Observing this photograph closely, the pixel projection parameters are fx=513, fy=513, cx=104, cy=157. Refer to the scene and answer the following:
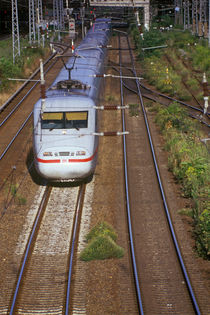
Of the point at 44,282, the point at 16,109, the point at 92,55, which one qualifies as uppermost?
the point at 92,55

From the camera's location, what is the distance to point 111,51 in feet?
166

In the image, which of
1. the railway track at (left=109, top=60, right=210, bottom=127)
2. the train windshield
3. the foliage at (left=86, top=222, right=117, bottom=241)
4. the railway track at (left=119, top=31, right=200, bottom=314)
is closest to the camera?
the railway track at (left=119, top=31, right=200, bottom=314)

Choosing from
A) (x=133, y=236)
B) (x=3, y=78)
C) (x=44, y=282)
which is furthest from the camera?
(x=3, y=78)

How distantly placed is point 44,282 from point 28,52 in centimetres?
3532

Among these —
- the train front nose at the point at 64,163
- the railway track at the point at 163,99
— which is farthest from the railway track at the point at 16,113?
the railway track at the point at 163,99

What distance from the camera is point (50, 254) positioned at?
40.9 feet

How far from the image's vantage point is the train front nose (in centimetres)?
1530

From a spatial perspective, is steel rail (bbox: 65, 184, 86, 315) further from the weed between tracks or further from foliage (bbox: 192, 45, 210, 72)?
foliage (bbox: 192, 45, 210, 72)

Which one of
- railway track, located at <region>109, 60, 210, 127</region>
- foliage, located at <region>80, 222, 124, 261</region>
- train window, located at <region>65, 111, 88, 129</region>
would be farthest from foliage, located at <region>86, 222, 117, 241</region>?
railway track, located at <region>109, 60, 210, 127</region>

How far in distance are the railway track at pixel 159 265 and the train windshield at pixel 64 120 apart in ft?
8.99

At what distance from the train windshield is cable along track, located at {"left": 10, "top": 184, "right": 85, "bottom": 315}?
6.70ft

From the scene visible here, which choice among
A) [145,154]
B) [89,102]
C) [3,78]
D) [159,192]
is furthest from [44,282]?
[3,78]

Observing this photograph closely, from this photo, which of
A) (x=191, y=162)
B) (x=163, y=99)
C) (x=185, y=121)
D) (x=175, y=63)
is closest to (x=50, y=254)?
(x=191, y=162)

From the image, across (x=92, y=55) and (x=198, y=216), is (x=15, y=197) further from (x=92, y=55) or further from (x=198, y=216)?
(x=92, y=55)
